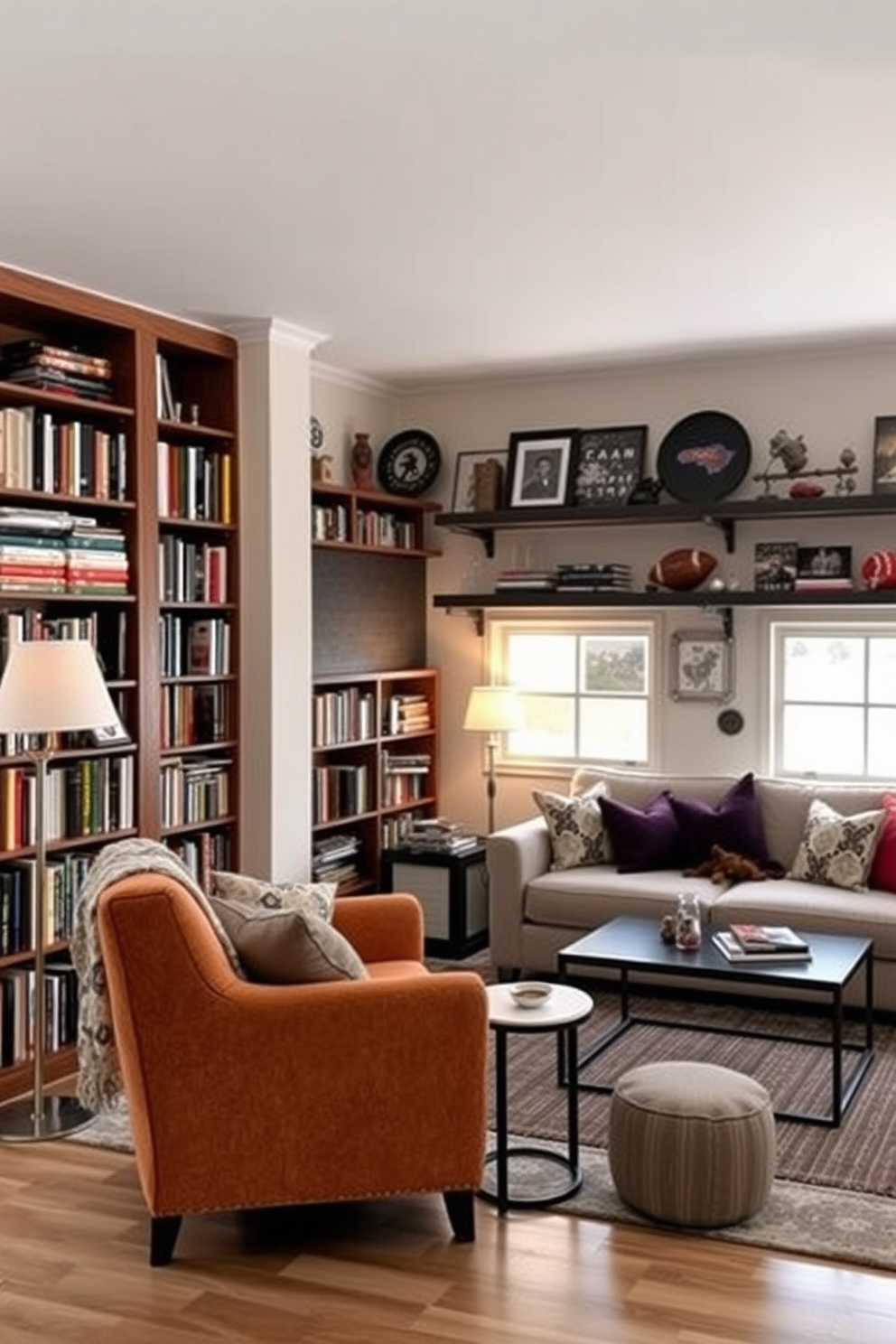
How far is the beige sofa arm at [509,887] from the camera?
17.6ft

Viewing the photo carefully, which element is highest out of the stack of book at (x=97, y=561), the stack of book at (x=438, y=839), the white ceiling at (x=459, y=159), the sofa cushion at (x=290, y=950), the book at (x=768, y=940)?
the white ceiling at (x=459, y=159)

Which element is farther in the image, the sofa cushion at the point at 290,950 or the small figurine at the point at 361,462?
the small figurine at the point at 361,462

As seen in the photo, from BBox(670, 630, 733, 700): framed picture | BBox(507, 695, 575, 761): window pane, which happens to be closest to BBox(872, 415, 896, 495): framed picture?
BBox(670, 630, 733, 700): framed picture

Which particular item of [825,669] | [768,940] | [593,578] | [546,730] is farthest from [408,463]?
[768,940]

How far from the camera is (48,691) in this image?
12.4 feet

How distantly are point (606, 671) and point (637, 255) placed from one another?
2.45 meters

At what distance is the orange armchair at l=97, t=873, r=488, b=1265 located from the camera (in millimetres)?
2998

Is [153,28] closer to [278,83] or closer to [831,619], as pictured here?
[278,83]

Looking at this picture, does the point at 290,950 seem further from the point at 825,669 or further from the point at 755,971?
the point at 825,669

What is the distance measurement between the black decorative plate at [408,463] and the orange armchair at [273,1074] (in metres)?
3.75

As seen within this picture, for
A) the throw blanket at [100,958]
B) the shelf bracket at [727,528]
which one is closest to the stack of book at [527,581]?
the shelf bracket at [727,528]

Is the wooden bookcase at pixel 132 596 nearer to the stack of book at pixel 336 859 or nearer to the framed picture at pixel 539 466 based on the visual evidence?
the stack of book at pixel 336 859

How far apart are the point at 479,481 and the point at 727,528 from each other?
1207 millimetres

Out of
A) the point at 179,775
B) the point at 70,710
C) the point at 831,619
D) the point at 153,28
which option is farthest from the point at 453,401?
the point at 153,28
